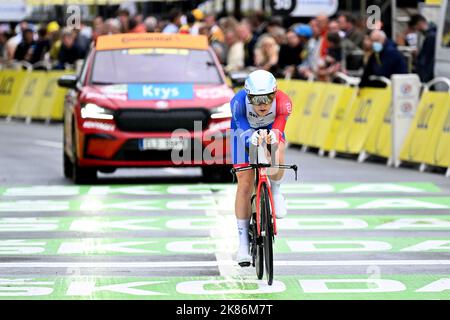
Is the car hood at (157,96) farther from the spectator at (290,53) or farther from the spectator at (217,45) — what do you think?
the spectator at (217,45)

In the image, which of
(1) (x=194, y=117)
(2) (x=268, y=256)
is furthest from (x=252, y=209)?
(1) (x=194, y=117)

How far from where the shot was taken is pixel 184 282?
36.3 feet

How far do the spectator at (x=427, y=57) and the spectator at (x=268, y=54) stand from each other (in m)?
5.20

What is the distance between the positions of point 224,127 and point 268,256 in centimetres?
798

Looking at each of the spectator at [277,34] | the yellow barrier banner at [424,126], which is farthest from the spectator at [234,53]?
the yellow barrier banner at [424,126]

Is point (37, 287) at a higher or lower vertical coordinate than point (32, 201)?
higher

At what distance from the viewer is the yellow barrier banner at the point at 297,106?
26.0m

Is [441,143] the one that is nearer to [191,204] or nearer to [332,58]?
[191,204]

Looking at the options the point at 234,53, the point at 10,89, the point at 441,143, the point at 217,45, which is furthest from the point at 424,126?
the point at 10,89

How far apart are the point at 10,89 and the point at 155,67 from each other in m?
17.0

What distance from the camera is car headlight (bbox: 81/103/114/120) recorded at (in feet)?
61.4

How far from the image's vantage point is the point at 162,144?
18516 millimetres

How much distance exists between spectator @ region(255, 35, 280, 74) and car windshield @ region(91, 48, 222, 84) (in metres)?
7.93
